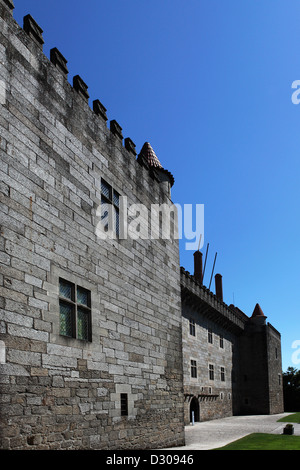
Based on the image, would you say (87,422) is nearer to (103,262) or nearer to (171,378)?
(103,262)

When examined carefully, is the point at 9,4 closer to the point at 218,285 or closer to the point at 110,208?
the point at 110,208

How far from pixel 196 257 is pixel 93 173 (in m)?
26.5

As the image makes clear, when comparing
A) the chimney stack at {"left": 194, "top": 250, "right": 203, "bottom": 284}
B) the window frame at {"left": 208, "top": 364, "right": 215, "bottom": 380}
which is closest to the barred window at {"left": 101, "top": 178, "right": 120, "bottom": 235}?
the window frame at {"left": 208, "top": 364, "right": 215, "bottom": 380}

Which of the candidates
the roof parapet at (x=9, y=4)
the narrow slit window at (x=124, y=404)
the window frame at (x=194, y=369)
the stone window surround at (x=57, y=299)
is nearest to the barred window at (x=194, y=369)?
the window frame at (x=194, y=369)

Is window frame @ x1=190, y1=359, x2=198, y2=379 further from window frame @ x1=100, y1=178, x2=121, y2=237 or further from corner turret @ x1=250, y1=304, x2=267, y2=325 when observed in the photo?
window frame @ x1=100, y1=178, x2=121, y2=237

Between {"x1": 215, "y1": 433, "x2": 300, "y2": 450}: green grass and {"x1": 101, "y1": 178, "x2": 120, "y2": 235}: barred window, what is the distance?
21.4 feet

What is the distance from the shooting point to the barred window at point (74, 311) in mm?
8180

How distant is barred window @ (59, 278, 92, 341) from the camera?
818 centimetres

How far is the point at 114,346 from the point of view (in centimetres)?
981

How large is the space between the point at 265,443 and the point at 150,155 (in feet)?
31.9

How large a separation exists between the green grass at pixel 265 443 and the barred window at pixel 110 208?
6.51 metres

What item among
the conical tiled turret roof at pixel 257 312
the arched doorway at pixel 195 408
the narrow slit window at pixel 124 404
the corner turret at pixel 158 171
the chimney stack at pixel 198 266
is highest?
the corner turret at pixel 158 171

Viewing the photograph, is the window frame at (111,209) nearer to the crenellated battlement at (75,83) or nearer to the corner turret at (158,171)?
the crenellated battlement at (75,83)

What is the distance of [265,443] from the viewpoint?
13516 mm
